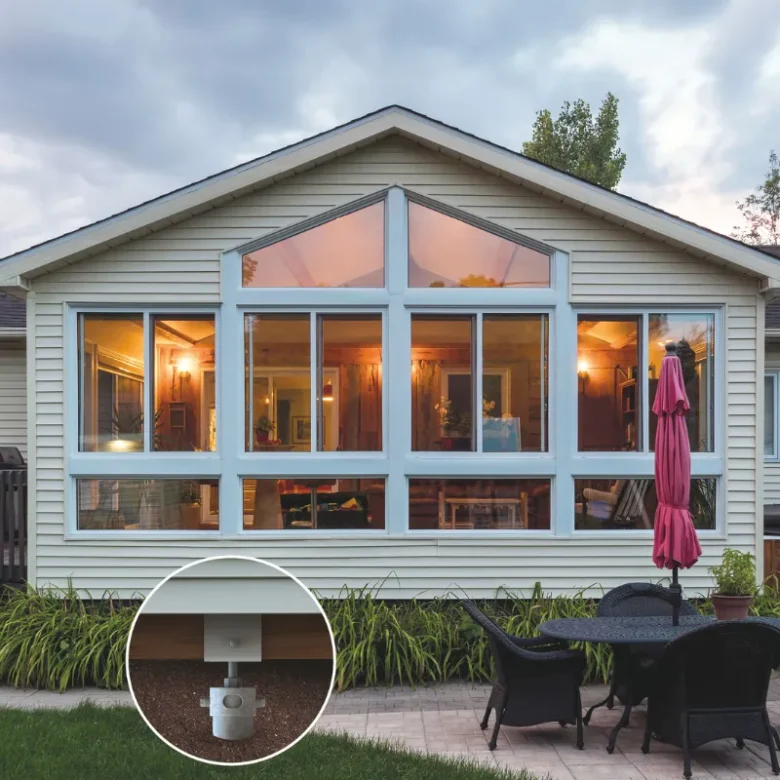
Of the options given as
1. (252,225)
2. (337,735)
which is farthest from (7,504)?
(337,735)

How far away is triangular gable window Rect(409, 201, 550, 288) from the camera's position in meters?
7.95

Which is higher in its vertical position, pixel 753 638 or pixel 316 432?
pixel 316 432

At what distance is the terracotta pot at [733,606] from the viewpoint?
702 cm

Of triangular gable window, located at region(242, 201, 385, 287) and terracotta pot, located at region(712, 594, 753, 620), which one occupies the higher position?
triangular gable window, located at region(242, 201, 385, 287)

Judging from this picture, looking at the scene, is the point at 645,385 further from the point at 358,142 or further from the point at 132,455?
the point at 132,455

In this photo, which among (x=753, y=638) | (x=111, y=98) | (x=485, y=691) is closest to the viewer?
(x=753, y=638)

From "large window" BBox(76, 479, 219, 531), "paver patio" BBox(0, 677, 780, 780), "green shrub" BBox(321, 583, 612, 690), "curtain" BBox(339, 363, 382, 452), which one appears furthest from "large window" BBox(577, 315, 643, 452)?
"large window" BBox(76, 479, 219, 531)

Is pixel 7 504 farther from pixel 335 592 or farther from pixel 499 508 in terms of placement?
pixel 499 508

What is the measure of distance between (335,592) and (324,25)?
17986mm

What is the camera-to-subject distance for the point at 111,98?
2475 cm

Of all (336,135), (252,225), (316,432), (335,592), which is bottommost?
(335,592)

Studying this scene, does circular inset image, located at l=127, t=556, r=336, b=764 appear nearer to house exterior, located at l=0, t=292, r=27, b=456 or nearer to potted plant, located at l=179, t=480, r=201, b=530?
potted plant, located at l=179, t=480, r=201, b=530

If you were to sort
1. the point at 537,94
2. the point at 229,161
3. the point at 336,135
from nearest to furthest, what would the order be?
Result: the point at 336,135 < the point at 537,94 < the point at 229,161

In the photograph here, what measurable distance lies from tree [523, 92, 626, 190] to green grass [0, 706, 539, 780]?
24377mm
